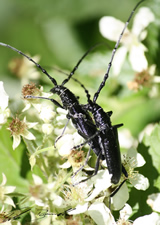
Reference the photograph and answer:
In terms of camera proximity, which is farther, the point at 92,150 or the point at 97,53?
the point at 97,53

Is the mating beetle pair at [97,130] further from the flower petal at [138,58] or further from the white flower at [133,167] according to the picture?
the flower petal at [138,58]

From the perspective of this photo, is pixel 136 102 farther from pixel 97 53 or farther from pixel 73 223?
pixel 73 223

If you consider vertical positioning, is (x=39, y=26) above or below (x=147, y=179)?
above

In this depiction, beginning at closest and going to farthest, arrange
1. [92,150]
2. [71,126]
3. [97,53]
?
[92,150], [71,126], [97,53]

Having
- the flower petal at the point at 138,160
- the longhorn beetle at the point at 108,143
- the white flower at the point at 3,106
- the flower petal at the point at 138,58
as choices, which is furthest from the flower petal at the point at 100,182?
the flower petal at the point at 138,58

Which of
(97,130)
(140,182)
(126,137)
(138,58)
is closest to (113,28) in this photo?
(138,58)

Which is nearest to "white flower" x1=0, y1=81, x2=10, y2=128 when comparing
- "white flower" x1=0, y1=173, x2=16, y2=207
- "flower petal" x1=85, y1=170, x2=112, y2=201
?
"white flower" x1=0, y1=173, x2=16, y2=207

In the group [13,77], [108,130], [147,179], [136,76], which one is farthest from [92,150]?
[13,77]
